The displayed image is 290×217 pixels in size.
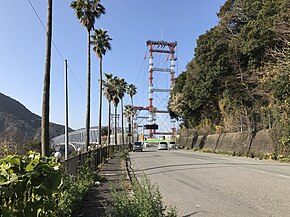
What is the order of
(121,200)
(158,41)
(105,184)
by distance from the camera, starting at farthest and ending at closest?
(158,41) → (105,184) → (121,200)

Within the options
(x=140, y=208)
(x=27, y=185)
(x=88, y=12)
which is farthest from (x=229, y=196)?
(x=88, y=12)

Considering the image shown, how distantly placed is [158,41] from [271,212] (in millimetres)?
105387

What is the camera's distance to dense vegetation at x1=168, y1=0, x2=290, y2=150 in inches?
1038

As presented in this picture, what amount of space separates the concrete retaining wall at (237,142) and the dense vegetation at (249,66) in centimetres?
100

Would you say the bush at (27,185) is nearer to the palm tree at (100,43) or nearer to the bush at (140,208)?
the bush at (140,208)

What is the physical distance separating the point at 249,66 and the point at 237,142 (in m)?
10.2

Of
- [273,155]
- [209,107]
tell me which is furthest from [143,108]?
[273,155]

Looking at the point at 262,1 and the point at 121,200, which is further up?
the point at 262,1

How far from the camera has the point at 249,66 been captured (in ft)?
111

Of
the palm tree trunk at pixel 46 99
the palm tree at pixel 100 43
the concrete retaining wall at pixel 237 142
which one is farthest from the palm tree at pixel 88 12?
the concrete retaining wall at pixel 237 142

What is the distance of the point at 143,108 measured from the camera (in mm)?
125062

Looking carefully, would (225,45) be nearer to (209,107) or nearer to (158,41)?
(209,107)

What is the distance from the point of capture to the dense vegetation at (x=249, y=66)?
2636 cm

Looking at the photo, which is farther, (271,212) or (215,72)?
(215,72)
